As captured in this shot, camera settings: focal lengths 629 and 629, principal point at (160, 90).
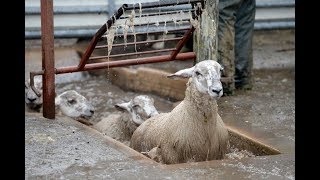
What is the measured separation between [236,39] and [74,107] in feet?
7.70

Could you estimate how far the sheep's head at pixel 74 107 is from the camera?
24.6ft

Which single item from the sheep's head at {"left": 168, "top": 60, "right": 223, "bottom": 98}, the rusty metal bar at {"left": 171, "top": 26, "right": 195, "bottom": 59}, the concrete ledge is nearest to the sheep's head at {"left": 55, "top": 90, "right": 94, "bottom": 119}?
the concrete ledge

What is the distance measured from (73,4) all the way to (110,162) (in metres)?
5.23

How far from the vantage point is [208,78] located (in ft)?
16.9

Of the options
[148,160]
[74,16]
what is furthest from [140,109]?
[74,16]

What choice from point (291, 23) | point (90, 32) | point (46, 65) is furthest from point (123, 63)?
point (291, 23)

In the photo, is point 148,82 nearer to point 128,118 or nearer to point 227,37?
point 227,37

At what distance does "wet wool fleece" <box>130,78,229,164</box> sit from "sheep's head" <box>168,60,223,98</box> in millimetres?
89

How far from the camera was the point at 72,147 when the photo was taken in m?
5.38

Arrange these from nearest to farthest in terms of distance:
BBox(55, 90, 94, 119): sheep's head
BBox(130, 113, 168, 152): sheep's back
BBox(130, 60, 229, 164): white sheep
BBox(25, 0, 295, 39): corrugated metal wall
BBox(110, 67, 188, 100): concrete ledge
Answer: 1. BBox(130, 60, 229, 164): white sheep
2. BBox(130, 113, 168, 152): sheep's back
3. BBox(55, 90, 94, 119): sheep's head
4. BBox(110, 67, 188, 100): concrete ledge
5. BBox(25, 0, 295, 39): corrugated metal wall

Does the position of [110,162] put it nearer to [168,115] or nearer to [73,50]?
[168,115]

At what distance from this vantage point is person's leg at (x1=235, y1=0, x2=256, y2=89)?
821 centimetres

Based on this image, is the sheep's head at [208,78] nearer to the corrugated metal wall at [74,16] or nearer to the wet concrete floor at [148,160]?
the wet concrete floor at [148,160]

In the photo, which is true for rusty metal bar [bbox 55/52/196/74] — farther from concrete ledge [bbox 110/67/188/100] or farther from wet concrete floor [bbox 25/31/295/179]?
concrete ledge [bbox 110/67/188/100]
